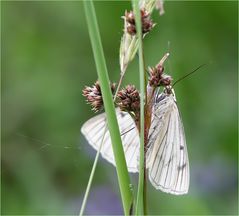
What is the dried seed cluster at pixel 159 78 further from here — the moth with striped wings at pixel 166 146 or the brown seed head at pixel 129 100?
the moth with striped wings at pixel 166 146

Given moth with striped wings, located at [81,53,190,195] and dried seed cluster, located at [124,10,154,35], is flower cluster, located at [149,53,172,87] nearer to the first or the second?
dried seed cluster, located at [124,10,154,35]

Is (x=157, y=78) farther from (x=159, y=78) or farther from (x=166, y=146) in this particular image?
(x=166, y=146)

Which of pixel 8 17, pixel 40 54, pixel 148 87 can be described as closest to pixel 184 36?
pixel 40 54

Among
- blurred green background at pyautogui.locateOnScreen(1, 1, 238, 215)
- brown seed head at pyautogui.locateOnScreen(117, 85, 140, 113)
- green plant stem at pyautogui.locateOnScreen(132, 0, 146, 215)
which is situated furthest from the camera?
blurred green background at pyautogui.locateOnScreen(1, 1, 238, 215)

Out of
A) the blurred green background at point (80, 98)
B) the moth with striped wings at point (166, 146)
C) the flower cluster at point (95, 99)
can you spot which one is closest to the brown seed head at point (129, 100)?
the flower cluster at point (95, 99)

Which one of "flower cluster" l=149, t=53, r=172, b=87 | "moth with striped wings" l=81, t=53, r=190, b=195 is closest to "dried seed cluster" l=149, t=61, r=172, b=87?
"flower cluster" l=149, t=53, r=172, b=87

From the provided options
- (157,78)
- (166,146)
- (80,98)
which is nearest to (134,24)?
(157,78)
